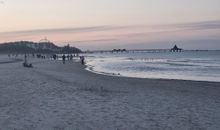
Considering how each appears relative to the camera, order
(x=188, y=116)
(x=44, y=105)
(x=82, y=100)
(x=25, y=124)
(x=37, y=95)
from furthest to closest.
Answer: (x=37, y=95)
(x=82, y=100)
(x=44, y=105)
(x=188, y=116)
(x=25, y=124)

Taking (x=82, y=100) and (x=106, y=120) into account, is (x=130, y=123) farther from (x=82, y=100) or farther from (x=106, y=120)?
(x=82, y=100)

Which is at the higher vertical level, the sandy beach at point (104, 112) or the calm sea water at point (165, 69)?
the sandy beach at point (104, 112)

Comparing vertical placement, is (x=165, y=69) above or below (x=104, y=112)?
below

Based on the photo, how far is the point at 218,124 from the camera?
1213 cm

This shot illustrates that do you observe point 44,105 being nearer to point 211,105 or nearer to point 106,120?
point 106,120

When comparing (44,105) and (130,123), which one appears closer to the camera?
(130,123)

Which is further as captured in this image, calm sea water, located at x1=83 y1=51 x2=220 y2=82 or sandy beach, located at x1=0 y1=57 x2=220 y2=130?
calm sea water, located at x1=83 y1=51 x2=220 y2=82

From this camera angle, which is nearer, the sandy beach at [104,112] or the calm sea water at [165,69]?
the sandy beach at [104,112]

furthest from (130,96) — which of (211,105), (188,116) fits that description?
(188,116)

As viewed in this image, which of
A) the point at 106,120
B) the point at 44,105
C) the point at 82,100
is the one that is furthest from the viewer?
the point at 82,100

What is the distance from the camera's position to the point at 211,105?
1602 centimetres

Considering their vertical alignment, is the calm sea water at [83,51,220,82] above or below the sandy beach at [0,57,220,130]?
below

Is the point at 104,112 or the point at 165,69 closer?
the point at 104,112

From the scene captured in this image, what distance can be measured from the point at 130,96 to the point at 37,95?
13.6ft
